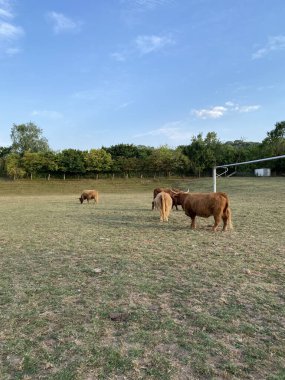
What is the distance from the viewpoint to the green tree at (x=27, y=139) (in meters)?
79.1

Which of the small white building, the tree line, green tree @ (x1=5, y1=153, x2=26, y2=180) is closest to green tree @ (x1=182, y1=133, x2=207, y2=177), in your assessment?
Answer: the tree line

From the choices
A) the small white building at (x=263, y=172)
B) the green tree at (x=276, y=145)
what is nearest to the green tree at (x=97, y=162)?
the small white building at (x=263, y=172)

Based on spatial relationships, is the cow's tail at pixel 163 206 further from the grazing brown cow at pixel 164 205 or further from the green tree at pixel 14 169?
the green tree at pixel 14 169

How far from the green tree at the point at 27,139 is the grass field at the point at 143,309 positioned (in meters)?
76.4

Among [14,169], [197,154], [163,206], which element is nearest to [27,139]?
[14,169]

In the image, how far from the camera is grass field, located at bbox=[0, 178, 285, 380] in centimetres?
286

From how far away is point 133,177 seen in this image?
6316 cm

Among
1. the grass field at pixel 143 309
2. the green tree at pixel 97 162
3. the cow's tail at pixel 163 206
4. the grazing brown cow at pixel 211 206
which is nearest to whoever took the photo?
the grass field at pixel 143 309

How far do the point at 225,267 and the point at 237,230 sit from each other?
156 inches

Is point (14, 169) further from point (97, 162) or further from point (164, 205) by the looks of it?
point (164, 205)

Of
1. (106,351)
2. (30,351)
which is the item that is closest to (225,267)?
(106,351)

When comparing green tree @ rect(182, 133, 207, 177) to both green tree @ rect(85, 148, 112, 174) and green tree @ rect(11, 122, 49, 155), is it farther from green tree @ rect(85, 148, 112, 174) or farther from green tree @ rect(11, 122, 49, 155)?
green tree @ rect(11, 122, 49, 155)

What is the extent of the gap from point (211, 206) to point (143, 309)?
5787mm

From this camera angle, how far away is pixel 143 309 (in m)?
3.97
